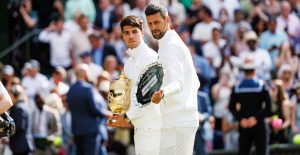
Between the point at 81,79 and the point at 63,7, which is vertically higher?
the point at 63,7

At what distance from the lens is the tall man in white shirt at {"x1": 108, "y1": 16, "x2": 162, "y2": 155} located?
9.57 metres

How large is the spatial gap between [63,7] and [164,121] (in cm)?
1318

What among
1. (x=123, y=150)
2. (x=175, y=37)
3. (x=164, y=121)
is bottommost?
(x=123, y=150)

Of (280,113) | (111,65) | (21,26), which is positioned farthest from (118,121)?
(21,26)

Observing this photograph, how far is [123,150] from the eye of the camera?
17.3 meters

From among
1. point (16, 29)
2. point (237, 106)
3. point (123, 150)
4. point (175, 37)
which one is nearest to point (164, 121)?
point (175, 37)

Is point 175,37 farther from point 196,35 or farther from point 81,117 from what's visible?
point 196,35

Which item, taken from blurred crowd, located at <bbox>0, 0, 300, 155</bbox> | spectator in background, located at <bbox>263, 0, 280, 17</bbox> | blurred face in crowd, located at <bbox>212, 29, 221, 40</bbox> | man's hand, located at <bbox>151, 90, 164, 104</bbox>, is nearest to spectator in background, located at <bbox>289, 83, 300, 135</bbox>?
blurred crowd, located at <bbox>0, 0, 300, 155</bbox>

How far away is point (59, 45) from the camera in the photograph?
2067 cm

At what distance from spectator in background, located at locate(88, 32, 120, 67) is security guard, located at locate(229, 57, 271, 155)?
17.2ft

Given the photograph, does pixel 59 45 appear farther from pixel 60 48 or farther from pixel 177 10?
pixel 177 10

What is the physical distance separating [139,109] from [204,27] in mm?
12069

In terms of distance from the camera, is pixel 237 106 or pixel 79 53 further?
pixel 79 53

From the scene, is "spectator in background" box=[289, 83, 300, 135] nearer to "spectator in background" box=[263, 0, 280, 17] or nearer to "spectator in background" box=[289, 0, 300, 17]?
"spectator in background" box=[263, 0, 280, 17]
